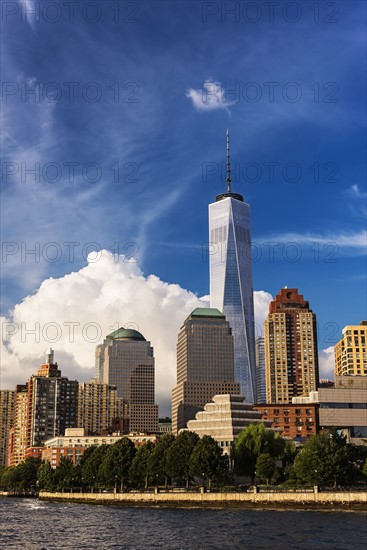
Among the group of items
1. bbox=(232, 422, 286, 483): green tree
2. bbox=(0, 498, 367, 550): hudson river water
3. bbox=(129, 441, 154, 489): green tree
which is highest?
bbox=(232, 422, 286, 483): green tree

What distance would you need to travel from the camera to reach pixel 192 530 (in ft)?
372

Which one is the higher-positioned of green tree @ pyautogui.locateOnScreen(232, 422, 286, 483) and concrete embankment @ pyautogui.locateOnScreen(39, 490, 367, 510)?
green tree @ pyautogui.locateOnScreen(232, 422, 286, 483)

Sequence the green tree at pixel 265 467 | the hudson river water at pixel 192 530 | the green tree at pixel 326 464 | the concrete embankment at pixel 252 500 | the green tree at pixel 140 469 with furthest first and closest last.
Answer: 1. the green tree at pixel 140 469
2. the green tree at pixel 265 467
3. the green tree at pixel 326 464
4. the concrete embankment at pixel 252 500
5. the hudson river water at pixel 192 530

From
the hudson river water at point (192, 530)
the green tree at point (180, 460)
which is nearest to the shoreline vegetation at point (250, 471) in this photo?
the green tree at point (180, 460)

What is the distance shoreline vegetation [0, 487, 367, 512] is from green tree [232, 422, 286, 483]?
22507 millimetres

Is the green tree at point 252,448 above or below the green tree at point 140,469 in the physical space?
above

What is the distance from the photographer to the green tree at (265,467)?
588 ft

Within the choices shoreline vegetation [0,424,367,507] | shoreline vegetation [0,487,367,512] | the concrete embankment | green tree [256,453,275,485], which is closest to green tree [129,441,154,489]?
shoreline vegetation [0,424,367,507]

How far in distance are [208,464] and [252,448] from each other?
21397 mm

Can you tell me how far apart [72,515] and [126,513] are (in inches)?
441

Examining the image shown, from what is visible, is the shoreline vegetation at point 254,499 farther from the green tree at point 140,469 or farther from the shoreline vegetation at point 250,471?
the green tree at point 140,469

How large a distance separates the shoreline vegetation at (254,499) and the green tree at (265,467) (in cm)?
1530

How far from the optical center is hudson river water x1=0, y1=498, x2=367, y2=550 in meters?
96.5

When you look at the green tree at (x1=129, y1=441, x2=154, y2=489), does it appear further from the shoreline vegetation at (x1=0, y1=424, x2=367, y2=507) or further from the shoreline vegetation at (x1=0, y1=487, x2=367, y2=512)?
the shoreline vegetation at (x1=0, y1=487, x2=367, y2=512)
